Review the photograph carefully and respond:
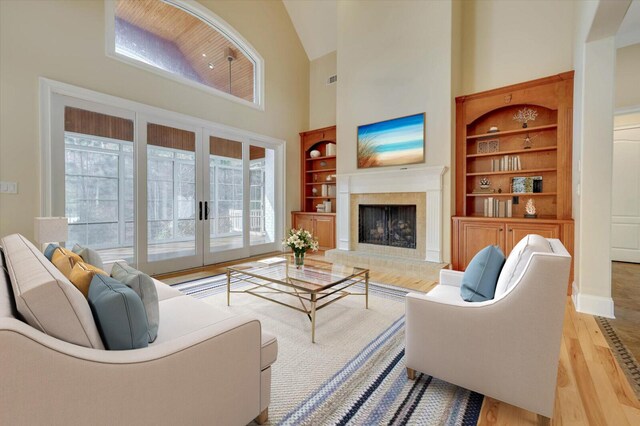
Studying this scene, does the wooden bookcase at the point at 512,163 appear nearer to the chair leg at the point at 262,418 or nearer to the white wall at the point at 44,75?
the chair leg at the point at 262,418

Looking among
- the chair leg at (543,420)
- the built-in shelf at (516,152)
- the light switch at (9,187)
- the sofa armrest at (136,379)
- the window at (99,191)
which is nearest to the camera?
the sofa armrest at (136,379)

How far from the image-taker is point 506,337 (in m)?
1.42

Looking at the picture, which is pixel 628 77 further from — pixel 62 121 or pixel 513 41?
pixel 62 121

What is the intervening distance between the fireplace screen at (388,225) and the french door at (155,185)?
203cm

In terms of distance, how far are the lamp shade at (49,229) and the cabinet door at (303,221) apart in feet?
12.7

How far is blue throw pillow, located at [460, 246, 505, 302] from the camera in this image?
171 cm

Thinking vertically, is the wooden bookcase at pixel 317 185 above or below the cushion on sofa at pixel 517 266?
above

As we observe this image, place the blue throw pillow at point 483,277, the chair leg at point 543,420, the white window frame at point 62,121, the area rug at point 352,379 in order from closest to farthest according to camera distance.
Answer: the chair leg at point 543,420
the area rug at point 352,379
the blue throw pillow at point 483,277
the white window frame at point 62,121

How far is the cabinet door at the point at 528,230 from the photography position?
3459 millimetres

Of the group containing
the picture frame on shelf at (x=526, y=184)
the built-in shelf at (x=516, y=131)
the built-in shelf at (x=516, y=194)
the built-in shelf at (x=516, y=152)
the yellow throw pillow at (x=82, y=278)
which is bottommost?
the yellow throw pillow at (x=82, y=278)

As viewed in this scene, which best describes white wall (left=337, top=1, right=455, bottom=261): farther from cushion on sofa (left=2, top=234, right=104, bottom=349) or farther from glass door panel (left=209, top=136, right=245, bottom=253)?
cushion on sofa (left=2, top=234, right=104, bottom=349)

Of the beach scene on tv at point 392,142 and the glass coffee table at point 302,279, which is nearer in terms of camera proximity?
the glass coffee table at point 302,279

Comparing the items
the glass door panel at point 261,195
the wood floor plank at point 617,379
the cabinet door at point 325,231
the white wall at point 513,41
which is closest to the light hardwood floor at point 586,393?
the wood floor plank at point 617,379

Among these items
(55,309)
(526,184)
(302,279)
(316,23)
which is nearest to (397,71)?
(316,23)
